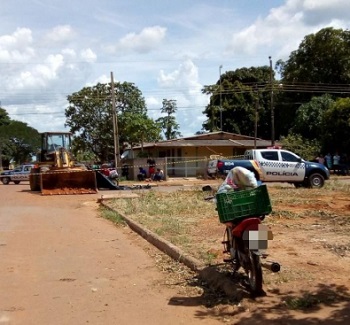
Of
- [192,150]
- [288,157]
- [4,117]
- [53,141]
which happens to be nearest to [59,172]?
[53,141]

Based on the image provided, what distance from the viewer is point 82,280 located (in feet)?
23.4

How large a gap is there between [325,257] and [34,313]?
4.20 m

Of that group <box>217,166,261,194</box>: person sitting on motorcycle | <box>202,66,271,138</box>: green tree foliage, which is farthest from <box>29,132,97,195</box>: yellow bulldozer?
<box>202,66,271,138</box>: green tree foliage

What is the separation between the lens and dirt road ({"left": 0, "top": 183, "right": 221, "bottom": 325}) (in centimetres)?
556

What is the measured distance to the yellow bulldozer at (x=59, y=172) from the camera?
2441cm

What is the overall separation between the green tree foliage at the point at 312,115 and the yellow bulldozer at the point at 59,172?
24914mm

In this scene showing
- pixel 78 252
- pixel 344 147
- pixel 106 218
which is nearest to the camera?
pixel 78 252

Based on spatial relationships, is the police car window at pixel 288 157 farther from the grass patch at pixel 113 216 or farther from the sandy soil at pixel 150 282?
the sandy soil at pixel 150 282

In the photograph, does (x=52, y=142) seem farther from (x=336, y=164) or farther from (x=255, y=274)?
(x=255, y=274)

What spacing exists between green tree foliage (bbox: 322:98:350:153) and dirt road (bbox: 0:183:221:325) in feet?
96.6

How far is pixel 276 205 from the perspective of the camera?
15398mm

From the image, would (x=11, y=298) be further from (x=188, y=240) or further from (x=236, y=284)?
(x=188, y=240)

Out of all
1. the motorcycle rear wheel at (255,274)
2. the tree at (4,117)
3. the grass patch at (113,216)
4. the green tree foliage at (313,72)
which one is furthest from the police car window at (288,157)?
the tree at (4,117)

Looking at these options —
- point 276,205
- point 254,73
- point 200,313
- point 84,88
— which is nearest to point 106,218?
point 276,205
